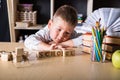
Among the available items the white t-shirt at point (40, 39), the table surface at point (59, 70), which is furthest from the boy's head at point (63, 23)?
the table surface at point (59, 70)

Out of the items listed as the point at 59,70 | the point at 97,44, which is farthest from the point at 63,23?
the point at 59,70

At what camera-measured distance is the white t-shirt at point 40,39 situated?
1452mm

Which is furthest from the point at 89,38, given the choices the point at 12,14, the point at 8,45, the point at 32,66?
the point at 12,14

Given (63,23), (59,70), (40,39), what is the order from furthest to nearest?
(40,39) → (63,23) → (59,70)

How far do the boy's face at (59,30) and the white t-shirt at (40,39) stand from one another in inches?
2.7

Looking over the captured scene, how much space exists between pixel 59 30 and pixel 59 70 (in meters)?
0.46

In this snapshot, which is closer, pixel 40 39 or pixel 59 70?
pixel 59 70

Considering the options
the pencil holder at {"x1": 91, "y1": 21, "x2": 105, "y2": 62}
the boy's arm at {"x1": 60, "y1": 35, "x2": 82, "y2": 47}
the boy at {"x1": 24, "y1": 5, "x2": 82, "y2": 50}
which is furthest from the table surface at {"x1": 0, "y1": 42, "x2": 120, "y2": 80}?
the boy's arm at {"x1": 60, "y1": 35, "x2": 82, "y2": 47}


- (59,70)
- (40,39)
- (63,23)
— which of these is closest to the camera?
(59,70)

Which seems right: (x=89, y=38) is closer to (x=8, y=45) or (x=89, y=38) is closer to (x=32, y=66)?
(x=32, y=66)

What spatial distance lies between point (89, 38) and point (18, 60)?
1.46ft

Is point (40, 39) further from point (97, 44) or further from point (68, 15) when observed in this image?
point (97, 44)

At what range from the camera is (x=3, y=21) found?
10.00ft

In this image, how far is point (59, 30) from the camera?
146 centimetres
